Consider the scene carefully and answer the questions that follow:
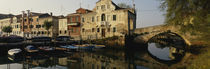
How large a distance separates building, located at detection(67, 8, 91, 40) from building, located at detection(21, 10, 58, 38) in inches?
320

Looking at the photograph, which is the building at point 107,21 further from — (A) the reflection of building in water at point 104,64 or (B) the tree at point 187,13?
(B) the tree at point 187,13

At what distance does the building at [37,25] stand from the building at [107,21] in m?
13.8

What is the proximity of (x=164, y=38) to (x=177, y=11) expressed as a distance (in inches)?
1691

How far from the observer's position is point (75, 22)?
43.7 meters

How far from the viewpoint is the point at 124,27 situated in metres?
35.2

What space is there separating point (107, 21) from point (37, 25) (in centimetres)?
3186

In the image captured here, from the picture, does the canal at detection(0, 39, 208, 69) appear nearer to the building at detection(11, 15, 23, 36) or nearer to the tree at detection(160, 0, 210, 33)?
the tree at detection(160, 0, 210, 33)

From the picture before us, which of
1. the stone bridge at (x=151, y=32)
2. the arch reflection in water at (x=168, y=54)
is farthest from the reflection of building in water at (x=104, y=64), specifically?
the stone bridge at (x=151, y=32)

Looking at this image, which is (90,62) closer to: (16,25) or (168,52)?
(168,52)

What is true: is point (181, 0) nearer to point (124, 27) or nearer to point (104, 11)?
point (124, 27)

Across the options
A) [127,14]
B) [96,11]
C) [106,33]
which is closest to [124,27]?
[127,14]

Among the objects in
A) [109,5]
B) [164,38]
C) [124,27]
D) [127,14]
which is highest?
[109,5]

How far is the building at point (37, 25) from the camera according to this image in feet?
168

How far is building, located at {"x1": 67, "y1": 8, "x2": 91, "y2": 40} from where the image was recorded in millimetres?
43941
